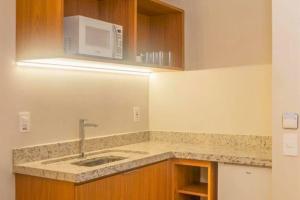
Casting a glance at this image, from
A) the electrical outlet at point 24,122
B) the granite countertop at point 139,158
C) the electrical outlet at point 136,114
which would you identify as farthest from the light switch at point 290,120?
the electrical outlet at point 24,122

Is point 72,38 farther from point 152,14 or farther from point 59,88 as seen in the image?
point 152,14

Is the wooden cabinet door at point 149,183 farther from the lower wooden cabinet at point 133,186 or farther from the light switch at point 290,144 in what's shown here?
the light switch at point 290,144

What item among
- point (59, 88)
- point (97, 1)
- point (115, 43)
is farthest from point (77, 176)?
point (97, 1)

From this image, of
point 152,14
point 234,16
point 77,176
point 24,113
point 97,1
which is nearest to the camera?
point 77,176

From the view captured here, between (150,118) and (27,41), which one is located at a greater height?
(27,41)

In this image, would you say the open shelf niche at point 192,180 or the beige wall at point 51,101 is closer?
the beige wall at point 51,101

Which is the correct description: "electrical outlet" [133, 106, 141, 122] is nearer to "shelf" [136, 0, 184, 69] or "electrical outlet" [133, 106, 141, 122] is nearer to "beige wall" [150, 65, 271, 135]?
"beige wall" [150, 65, 271, 135]

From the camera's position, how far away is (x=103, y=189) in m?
2.15

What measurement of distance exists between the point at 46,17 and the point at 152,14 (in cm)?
143

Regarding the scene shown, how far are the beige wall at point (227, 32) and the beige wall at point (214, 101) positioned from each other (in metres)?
0.09

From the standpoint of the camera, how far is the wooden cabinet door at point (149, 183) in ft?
7.82

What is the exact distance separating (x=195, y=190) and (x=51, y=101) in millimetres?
1297

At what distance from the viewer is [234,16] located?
3064mm

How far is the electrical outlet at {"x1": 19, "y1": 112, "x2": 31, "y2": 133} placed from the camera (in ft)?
7.52
